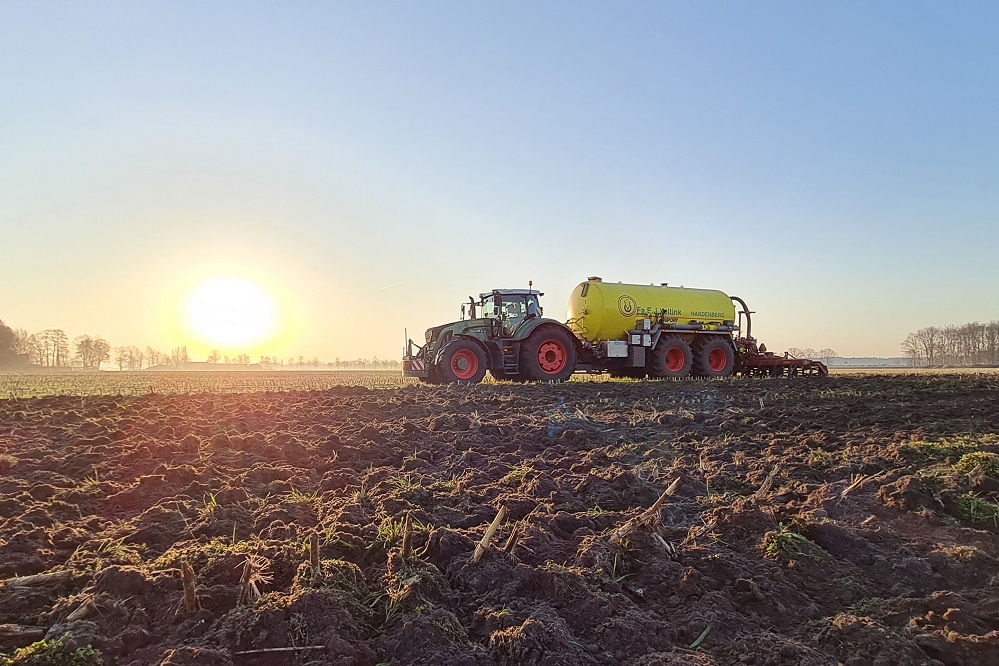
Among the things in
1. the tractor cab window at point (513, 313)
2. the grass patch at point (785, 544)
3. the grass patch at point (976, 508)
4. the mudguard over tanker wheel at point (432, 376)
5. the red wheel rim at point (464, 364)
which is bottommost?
the grass patch at point (785, 544)

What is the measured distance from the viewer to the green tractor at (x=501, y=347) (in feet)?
47.2

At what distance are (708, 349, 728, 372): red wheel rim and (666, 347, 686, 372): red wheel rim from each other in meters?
1.19

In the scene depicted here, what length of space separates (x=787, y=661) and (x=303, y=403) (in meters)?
8.15

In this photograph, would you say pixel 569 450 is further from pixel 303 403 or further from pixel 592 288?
pixel 592 288

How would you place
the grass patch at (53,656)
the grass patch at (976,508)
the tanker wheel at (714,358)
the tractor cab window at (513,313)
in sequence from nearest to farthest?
the grass patch at (53,656), the grass patch at (976,508), the tractor cab window at (513,313), the tanker wheel at (714,358)

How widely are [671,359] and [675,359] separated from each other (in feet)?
0.38

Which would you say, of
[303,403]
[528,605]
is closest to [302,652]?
[528,605]

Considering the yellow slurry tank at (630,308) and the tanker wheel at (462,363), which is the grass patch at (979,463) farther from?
the yellow slurry tank at (630,308)

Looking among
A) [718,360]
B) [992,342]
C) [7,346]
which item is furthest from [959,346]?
[7,346]

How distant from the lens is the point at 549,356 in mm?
15180

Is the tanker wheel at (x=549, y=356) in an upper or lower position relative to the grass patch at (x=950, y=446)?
upper

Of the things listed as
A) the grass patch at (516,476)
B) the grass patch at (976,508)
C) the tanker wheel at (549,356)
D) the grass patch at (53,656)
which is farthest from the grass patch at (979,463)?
the tanker wheel at (549,356)

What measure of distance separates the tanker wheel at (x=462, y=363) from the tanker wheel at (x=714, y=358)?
6.89 m

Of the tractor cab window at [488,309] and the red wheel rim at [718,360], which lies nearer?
the tractor cab window at [488,309]
